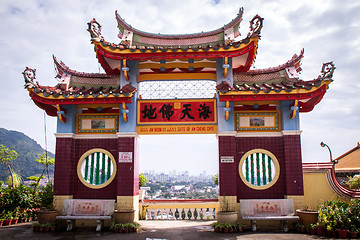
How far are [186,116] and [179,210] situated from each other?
461 cm

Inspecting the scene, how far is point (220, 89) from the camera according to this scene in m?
10.6

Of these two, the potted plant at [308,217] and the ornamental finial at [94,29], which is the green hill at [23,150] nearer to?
the ornamental finial at [94,29]

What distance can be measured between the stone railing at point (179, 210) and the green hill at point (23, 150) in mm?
54150

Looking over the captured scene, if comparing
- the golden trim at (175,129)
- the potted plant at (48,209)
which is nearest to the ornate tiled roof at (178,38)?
the golden trim at (175,129)

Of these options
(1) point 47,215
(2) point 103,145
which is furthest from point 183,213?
(1) point 47,215

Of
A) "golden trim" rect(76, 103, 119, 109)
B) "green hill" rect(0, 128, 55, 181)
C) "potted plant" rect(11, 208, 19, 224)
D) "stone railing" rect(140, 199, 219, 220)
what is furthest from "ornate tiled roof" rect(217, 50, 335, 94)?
"green hill" rect(0, 128, 55, 181)

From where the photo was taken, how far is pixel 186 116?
36.8 feet

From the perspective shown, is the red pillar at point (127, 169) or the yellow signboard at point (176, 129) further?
the yellow signboard at point (176, 129)

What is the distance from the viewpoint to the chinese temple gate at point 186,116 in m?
10.6

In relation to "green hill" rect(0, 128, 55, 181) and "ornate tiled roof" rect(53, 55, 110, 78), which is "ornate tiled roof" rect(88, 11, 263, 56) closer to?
"ornate tiled roof" rect(53, 55, 110, 78)

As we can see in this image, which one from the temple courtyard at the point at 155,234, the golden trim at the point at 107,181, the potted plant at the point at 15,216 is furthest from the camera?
the potted plant at the point at 15,216

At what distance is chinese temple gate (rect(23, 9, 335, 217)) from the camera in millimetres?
10594

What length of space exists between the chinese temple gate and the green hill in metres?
54.9

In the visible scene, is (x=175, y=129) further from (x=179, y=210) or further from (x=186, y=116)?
(x=179, y=210)
